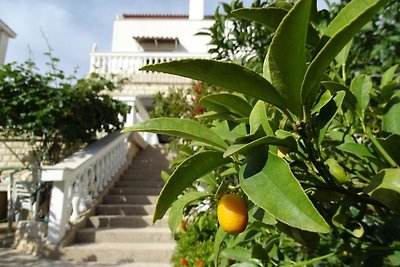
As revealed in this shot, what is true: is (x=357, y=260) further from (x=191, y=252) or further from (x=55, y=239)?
(x=55, y=239)

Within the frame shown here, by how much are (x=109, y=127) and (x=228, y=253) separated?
5.15 metres

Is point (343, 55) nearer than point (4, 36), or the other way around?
point (343, 55)

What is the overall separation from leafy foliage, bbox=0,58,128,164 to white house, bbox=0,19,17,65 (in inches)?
416

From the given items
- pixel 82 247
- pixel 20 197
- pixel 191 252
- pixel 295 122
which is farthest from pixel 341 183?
pixel 20 197

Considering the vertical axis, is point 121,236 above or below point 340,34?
below

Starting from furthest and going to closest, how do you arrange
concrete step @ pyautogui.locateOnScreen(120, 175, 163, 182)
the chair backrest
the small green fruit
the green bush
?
concrete step @ pyautogui.locateOnScreen(120, 175, 163, 182), the chair backrest, the green bush, the small green fruit

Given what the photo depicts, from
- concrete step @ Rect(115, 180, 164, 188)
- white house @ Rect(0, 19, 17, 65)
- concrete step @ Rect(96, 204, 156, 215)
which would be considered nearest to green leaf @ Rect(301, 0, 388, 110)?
concrete step @ Rect(96, 204, 156, 215)

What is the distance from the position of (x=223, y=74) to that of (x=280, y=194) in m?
0.18

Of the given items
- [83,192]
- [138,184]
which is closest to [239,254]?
[83,192]

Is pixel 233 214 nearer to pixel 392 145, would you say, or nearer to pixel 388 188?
pixel 388 188

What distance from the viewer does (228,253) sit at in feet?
3.97

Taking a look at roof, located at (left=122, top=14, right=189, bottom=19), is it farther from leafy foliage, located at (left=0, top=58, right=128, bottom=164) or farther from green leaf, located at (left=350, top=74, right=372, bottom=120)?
green leaf, located at (left=350, top=74, right=372, bottom=120)

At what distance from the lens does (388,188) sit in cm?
52

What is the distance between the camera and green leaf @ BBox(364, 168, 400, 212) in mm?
525
